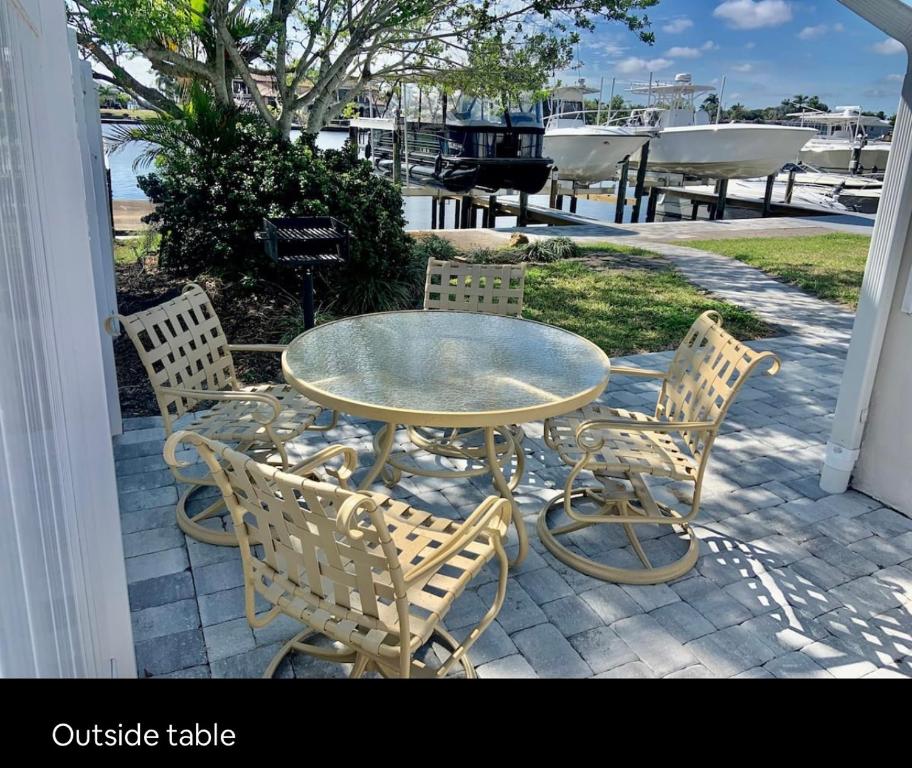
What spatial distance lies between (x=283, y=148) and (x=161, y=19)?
1.48 meters

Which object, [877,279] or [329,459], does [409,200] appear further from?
[329,459]

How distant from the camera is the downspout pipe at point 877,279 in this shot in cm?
316

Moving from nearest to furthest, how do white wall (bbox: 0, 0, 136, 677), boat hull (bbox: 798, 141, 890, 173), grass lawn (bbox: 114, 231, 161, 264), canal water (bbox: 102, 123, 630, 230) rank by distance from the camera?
1. white wall (bbox: 0, 0, 136, 677)
2. grass lawn (bbox: 114, 231, 161, 264)
3. canal water (bbox: 102, 123, 630, 230)
4. boat hull (bbox: 798, 141, 890, 173)

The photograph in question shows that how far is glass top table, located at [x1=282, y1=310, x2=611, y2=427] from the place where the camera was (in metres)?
2.61

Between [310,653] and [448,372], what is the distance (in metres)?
1.27

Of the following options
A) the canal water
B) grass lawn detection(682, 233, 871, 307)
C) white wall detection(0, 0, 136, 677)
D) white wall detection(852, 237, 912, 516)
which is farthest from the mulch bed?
grass lawn detection(682, 233, 871, 307)

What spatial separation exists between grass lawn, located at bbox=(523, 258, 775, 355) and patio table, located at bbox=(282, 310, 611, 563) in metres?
2.75

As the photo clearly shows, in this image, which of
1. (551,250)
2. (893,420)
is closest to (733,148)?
(551,250)

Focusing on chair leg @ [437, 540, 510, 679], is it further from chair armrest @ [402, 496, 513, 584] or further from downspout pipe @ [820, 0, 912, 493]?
downspout pipe @ [820, 0, 912, 493]

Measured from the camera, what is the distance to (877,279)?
3391mm

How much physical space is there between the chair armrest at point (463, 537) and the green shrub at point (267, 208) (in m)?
4.58

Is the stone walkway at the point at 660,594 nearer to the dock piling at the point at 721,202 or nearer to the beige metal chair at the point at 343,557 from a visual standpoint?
the beige metal chair at the point at 343,557

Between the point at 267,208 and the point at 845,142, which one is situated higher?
the point at 845,142
